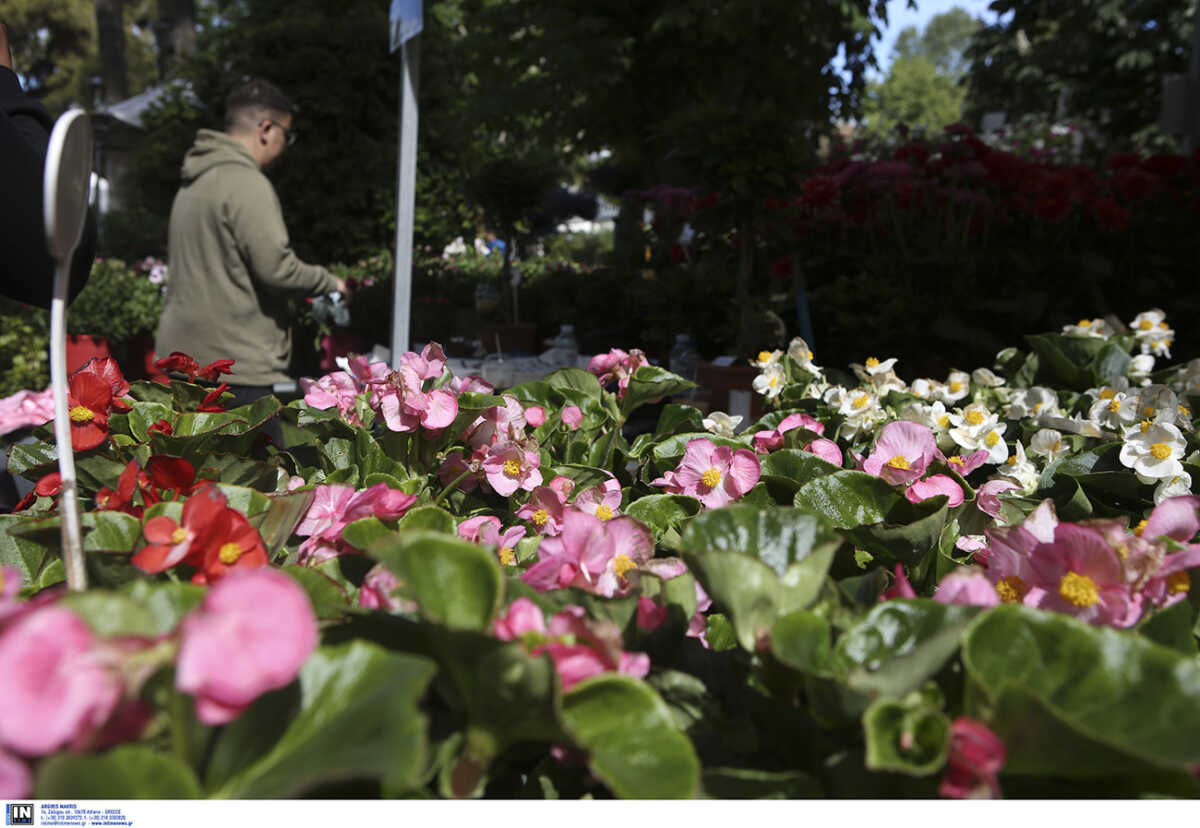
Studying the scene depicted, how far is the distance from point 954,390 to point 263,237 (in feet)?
7.80

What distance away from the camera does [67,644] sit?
14.8 inches

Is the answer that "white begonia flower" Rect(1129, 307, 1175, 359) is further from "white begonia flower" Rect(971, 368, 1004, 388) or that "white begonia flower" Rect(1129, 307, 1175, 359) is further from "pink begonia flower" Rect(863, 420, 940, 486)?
"pink begonia flower" Rect(863, 420, 940, 486)

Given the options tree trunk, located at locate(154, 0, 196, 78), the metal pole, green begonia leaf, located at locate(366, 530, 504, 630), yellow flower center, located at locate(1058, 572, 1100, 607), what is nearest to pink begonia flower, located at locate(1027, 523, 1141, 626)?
yellow flower center, located at locate(1058, 572, 1100, 607)

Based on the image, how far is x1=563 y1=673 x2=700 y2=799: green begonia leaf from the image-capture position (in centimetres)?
45

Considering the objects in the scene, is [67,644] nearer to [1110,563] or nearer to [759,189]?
[1110,563]

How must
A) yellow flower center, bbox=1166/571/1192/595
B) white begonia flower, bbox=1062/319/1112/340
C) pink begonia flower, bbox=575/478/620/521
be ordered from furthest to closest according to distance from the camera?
white begonia flower, bbox=1062/319/1112/340 → pink begonia flower, bbox=575/478/620/521 → yellow flower center, bbox=1166/571/1192/595

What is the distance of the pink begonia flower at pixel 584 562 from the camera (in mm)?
654

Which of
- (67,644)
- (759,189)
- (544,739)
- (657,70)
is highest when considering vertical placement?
(657,70)

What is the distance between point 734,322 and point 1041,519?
2.58 metres

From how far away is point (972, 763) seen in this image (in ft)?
1.50

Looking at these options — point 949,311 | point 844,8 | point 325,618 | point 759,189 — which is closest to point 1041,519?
point 325,618

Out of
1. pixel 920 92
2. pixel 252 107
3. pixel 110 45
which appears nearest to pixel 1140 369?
pixel 252 107

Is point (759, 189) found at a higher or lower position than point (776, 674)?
higher
